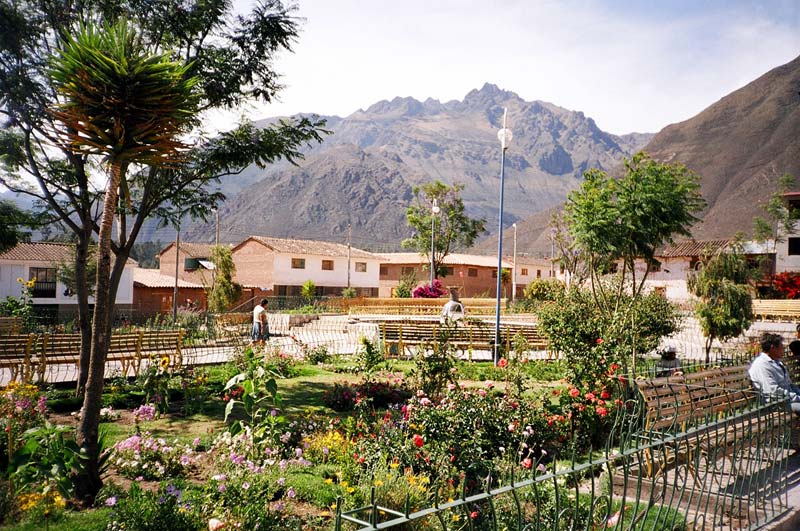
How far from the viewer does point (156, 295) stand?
47562 millimetres

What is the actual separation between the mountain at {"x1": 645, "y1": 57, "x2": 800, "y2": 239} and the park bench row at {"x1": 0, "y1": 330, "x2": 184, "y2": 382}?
314 feet

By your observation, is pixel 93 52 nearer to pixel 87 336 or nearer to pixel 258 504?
pixel 258 504

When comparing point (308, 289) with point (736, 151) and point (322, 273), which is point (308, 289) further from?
point (736, 151)

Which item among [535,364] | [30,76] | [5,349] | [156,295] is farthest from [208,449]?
[156,295]

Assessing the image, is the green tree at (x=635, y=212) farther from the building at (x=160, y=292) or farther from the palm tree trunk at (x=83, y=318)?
the building at (x=160, y=292)

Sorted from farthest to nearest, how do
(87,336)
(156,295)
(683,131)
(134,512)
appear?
(683,131)
(156,295)
(87,336)
(134,512)

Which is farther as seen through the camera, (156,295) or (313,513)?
(156,295)

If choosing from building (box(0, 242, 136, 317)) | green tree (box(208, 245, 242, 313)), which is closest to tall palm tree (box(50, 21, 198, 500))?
green tree (box(208, 245, 242, 313))

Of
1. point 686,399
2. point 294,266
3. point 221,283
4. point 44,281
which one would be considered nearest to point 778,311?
point 686,399

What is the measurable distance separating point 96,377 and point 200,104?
856 centimetres

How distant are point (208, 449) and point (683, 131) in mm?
176242

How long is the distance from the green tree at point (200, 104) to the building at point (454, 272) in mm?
40374

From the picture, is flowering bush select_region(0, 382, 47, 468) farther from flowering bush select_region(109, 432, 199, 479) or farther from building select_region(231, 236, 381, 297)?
building select_region(231, 236, 381, 297)

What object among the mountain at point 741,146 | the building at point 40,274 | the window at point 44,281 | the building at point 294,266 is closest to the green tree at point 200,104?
the building at point 40,274
